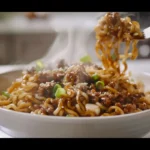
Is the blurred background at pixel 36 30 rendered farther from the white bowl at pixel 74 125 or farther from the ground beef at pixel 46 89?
the white bowl at pixel 74 125

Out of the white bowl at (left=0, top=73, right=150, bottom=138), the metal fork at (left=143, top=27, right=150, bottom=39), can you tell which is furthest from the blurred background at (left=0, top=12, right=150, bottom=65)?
the white bowl at (left=0, top=73, right=150, bottom=138)

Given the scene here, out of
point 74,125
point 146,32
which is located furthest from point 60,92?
point 146,32

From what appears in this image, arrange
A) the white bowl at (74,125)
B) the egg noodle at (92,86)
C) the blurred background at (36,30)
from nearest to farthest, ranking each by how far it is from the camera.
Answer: the white bowl at (74,125), the egg noodle at (92,86), the blurred background at (36,30)

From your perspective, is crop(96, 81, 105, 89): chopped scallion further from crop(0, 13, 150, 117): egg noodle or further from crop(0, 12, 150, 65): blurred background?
crop(0, 12, 150, 65): blurred background

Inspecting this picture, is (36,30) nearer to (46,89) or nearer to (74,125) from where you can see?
(46,89)

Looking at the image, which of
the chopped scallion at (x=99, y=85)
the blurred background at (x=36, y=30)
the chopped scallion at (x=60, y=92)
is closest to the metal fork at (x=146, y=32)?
the blurred background at (x=36, y=30)

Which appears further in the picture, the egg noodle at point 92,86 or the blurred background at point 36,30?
the blurred background at point 36,30
